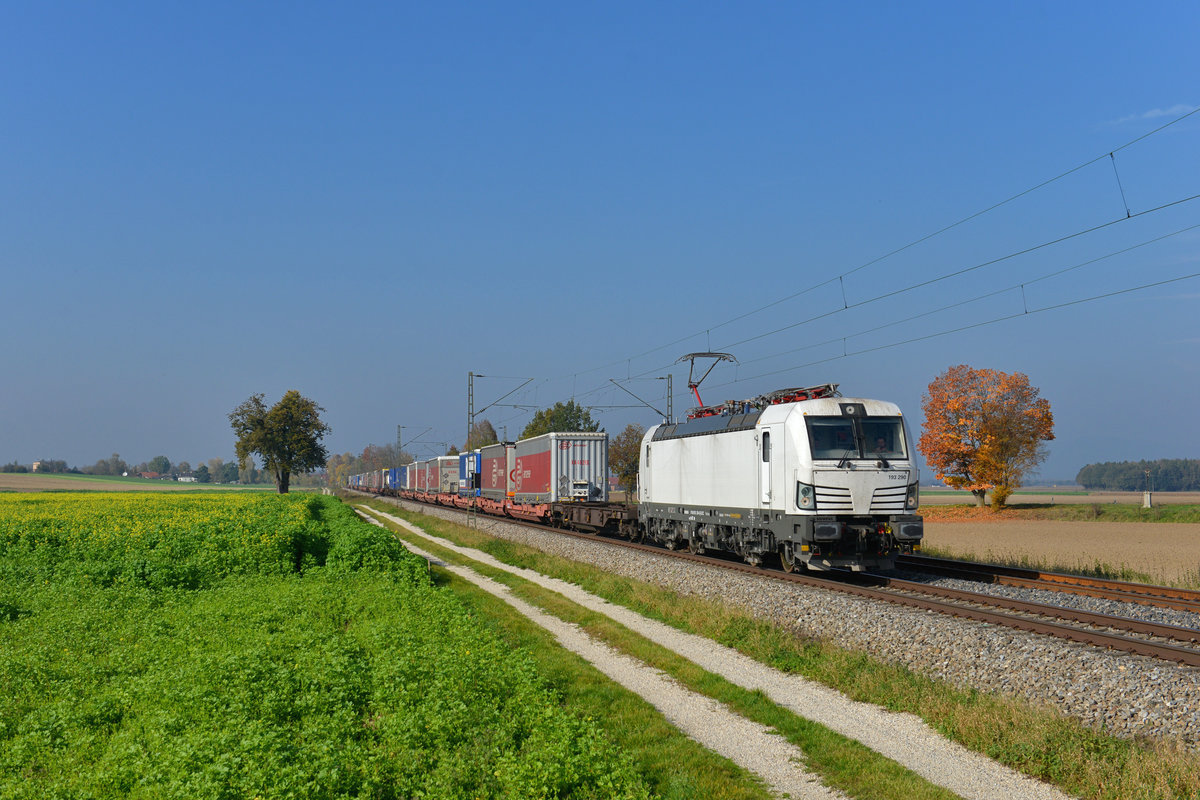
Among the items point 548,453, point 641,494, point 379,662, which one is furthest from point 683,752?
point 548,453

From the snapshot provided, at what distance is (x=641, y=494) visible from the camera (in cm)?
3127

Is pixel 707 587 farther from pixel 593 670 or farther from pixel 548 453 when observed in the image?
pixel 548 453

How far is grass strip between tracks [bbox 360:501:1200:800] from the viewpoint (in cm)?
759

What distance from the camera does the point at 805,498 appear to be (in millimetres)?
19156

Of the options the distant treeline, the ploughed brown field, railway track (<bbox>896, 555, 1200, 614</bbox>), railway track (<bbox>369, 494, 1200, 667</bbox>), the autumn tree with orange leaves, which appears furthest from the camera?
the distant treeline

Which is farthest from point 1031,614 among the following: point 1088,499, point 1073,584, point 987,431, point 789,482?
point 1088,499

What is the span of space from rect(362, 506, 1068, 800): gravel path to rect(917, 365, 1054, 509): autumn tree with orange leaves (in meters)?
54.9

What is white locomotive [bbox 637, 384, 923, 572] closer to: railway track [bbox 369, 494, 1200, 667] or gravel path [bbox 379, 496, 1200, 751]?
railway track [bbox 369, 494, 1200, 667]

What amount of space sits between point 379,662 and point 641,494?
2109 cm

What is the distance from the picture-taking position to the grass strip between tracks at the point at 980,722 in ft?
24.9

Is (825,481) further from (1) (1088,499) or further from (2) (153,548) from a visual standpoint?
(1) (1088,499)

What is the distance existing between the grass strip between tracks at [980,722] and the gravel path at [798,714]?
0.58 feet

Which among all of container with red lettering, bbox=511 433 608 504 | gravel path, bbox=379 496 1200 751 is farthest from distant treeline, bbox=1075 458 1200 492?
gravel path, bbox=379 496 1200 751

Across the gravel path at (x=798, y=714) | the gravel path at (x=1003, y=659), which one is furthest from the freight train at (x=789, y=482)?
the gravel path at (x=798, y=714)
